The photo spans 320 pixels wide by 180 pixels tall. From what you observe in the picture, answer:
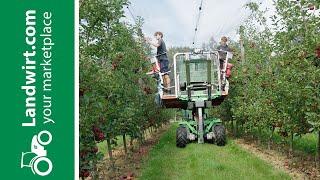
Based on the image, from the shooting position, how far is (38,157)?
5.00m

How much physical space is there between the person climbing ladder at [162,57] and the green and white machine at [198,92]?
278 millimetres

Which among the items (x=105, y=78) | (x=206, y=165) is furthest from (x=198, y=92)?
(x=105, y=78)

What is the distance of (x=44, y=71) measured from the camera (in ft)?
16.5

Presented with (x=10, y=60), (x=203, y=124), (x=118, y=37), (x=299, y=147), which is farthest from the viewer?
(x=203, y=124)

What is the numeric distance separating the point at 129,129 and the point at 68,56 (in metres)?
8.32

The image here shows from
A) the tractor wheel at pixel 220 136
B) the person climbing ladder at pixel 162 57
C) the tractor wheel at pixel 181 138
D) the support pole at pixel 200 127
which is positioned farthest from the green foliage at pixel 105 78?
the tractor wheel at pixel 220 136

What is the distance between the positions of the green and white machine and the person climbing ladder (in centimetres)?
28

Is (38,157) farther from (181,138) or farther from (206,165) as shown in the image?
(181,138)

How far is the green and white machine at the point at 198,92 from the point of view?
54.9ft

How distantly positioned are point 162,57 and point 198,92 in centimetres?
159

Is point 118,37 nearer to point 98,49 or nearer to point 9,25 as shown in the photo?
point 98,49

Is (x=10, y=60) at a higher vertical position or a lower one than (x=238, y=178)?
higher

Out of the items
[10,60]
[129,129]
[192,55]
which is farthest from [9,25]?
[192,55]

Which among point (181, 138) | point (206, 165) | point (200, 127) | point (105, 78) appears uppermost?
point (105, 78)
